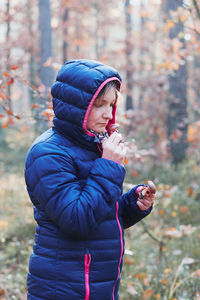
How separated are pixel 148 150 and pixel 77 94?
720cm

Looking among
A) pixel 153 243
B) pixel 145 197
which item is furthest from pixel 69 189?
pixel 153 243

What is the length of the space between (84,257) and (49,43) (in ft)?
24.2

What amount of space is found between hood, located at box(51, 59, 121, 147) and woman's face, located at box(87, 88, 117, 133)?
0.21 feet

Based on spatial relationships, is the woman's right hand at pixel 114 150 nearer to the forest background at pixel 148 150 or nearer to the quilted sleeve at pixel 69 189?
the quilted sleeve at pixel 69 189

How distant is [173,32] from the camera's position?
29.4 ft

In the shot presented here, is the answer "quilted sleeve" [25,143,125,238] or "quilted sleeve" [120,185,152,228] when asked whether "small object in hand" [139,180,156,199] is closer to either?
"quilted sleeve" [120,185,152,228]

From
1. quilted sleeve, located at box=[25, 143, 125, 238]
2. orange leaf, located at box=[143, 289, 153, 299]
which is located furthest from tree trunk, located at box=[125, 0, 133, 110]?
quilted sleeve, located at box=[25, 143, 125, 238]

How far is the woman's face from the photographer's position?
75.2 inches

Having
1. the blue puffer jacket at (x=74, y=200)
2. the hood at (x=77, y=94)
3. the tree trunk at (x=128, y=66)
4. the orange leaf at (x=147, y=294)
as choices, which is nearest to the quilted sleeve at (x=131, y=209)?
the blue puffer jacket at (x=74, y=200)

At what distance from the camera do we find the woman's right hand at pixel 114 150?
6.05ft

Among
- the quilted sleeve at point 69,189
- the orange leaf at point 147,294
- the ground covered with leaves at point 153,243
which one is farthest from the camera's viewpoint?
the ground covered with leaves at point 153,243

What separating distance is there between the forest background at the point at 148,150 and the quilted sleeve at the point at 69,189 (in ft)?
2.16

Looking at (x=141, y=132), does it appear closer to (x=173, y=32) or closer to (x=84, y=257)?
(x=173, y=32)

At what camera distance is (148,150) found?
888 cm
